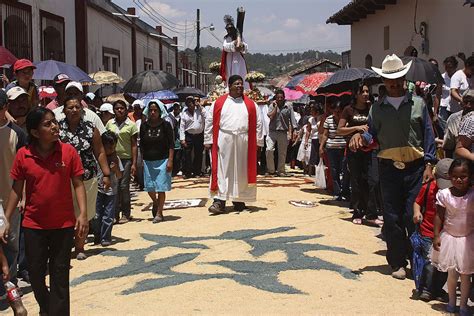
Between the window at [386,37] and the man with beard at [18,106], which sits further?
the window at [386,37]

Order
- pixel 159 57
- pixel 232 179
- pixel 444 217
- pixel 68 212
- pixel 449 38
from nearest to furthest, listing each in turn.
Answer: pixel 68 212 < pixel 444 217 < pixel 232 179 < pixel 449 38 < pixel 159 57

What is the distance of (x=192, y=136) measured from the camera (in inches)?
621

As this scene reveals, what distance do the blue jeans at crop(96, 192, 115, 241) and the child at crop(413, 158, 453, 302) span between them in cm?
380

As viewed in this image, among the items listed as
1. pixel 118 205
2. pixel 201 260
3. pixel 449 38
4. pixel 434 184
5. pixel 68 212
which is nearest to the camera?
pixel 68 212

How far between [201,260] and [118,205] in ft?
9.40

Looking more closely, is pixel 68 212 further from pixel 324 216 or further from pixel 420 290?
pixel 324 216

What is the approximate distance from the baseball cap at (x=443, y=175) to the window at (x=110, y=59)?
2041cm

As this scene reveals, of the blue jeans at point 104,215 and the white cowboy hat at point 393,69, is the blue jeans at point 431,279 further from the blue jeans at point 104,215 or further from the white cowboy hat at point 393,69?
the blue jeans at point 104,215

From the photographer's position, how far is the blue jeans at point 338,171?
10.7m

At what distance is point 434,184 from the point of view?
571 centimetres

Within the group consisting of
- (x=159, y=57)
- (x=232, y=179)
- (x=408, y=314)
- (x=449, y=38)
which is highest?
(x=159, y=57)

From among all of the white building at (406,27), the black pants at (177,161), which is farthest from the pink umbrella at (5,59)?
the white building at (406,27)

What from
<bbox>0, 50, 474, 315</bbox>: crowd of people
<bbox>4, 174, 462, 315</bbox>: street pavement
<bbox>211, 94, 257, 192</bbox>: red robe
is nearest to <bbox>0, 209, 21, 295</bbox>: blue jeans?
<bbox>0, 50, 474, 315</bbox>: crowd of people

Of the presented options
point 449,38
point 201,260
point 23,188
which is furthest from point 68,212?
point 449,38
